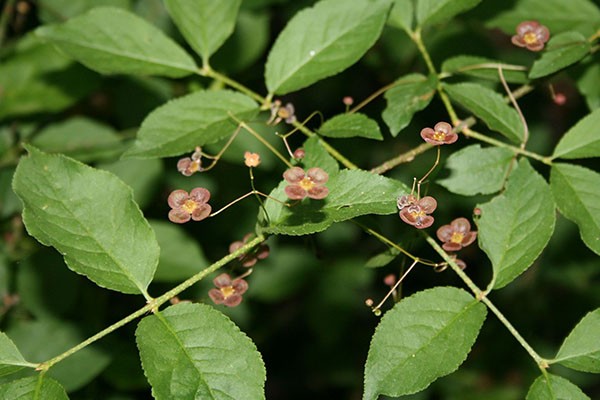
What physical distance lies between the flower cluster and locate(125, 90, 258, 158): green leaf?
0.53 metres

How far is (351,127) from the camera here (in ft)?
5.65

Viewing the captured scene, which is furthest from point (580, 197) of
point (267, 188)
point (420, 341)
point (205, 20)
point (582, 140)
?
point (267, 188)

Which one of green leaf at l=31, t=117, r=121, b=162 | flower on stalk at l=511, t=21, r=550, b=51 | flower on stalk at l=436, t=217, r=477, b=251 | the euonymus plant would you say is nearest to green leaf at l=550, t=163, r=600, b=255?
the euonymus plant

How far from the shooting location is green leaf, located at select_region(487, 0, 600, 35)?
2234 millimetres

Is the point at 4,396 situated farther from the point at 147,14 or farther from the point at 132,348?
the point at 147,14

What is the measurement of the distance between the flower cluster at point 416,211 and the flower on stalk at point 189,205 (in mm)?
441

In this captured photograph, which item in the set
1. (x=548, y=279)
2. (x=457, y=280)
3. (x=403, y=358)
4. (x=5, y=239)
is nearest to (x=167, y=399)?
(x=403, y=358)

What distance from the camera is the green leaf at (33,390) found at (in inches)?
57.4

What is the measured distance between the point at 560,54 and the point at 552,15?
0.51 meters

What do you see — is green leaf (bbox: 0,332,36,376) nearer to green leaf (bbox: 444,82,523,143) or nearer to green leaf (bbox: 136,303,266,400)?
green leaf (bbox: 136,303,266,400)

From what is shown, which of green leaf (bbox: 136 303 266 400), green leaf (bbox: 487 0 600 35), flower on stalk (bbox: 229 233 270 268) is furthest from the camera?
green leaf (bbox: 487 0 600 35)

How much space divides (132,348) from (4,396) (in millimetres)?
1142

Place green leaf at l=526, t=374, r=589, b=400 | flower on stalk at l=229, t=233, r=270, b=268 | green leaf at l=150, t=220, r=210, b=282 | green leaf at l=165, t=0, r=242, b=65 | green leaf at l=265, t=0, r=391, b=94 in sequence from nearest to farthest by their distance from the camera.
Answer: green leaf at l=526, t=374, r=589, b=400 < flower on stalk at l=229, t=233, r=270, b=268 < green leaf at l=265, t=0, r=391, b=94 < green leaf at l=165, t=0, r=242, b=65 < green leaf at l=150, t=220, r=210, b=282

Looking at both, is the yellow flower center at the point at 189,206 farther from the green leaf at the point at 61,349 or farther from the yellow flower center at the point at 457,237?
the green leaf at the point at 61,349
